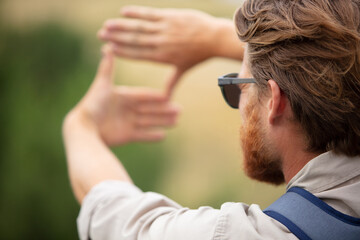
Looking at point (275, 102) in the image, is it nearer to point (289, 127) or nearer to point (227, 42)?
point (289, 127)

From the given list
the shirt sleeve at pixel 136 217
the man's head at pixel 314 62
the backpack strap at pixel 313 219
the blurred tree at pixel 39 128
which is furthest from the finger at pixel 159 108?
the backpack strap at pixel 313 219

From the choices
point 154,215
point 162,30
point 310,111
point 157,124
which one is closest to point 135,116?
point 157,124

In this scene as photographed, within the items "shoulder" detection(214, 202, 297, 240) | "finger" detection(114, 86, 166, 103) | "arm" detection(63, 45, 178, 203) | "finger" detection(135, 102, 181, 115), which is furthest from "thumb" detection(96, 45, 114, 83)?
"shoulder" detection(214, 202, 297, 240)

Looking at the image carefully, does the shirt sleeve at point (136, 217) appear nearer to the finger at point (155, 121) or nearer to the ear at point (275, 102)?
the ear at point (275, 102)

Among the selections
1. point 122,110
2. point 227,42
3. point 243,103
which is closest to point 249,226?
point 243,103

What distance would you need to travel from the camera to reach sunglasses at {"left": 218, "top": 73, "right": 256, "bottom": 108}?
3.43 feet

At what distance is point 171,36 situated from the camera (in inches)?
64.6

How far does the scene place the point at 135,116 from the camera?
5.99 ft

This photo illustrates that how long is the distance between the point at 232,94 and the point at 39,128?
1206mm

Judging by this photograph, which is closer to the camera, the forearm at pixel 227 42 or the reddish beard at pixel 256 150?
Answer: the reddish beard at pixel 256 150

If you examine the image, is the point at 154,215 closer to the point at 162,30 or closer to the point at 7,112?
the point at 162,30

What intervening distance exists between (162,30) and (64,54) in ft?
1.86

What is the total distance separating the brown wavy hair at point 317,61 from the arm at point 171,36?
68 centimetres

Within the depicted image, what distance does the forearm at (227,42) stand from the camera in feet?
5.30
